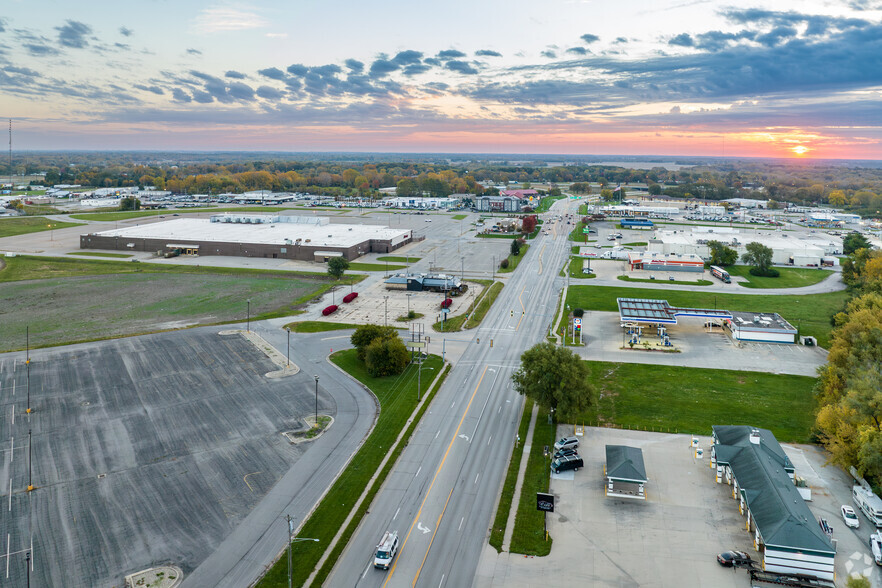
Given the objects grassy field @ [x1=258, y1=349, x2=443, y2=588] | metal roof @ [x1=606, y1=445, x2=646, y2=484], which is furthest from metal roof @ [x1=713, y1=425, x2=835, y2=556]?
grassy field @ [x1=258, y1=349, x2=443, y2=588]

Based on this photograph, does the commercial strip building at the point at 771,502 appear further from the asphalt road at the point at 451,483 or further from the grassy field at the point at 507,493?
the asphalt road at the point at 451,483

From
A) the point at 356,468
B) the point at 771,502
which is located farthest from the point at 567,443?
the point at 356,468

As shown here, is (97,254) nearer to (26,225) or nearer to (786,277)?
(26,225)

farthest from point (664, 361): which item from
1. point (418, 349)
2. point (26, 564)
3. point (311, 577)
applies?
point (26, 564)

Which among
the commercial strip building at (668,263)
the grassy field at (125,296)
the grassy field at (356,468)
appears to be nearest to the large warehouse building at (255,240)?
the grassy field at (125,296)

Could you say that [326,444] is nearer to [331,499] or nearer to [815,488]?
[331,499]

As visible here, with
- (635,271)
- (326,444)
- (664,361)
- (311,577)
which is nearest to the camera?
(311,577)
